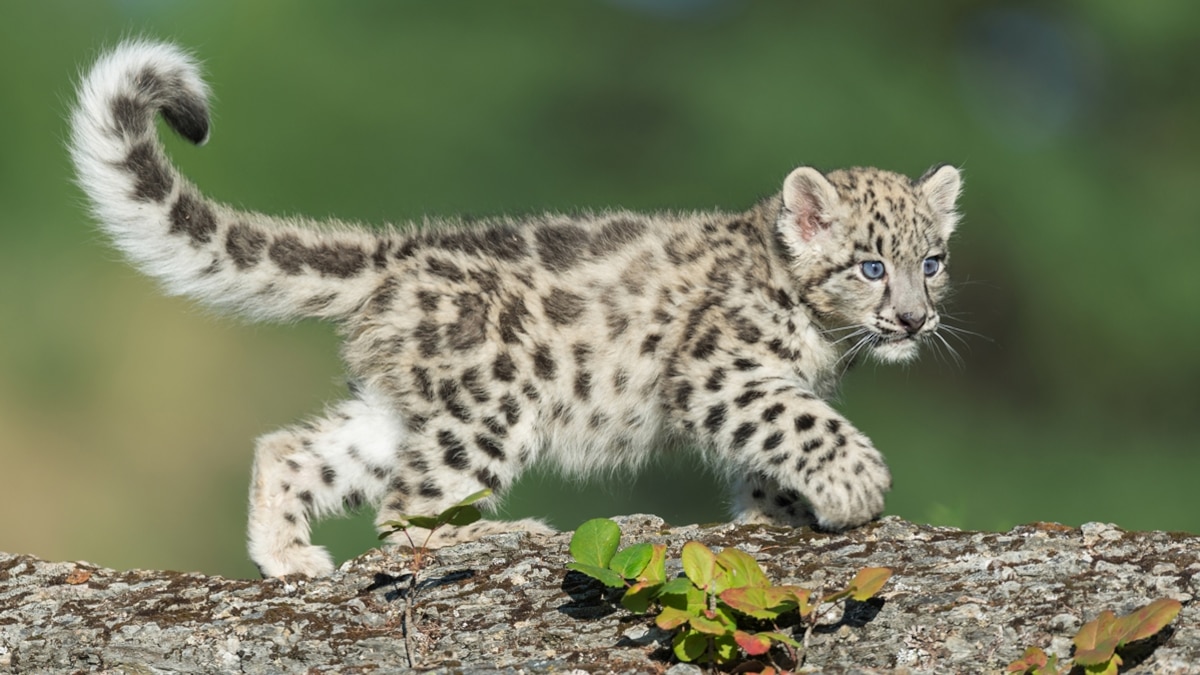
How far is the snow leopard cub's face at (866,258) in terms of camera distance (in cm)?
629

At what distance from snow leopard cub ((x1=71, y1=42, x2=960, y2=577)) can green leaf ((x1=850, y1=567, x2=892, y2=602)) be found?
195 cm

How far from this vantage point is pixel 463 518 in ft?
14.5

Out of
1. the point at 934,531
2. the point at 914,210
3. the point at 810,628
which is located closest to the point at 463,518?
the point at 810,628

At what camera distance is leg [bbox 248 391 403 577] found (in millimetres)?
6156

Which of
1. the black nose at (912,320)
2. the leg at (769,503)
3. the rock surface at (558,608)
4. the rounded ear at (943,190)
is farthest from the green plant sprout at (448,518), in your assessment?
the rounded ear at (943,190)

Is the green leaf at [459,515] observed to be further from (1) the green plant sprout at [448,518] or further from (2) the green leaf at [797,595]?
(2) the green leaf at [797,595]

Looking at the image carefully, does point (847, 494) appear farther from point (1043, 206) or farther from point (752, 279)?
point (1043, 206)

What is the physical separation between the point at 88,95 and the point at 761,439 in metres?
3.08

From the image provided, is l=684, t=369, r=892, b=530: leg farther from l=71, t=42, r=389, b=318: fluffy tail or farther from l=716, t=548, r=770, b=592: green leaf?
l=71, t=42, r=389, b=318: fluffy tail

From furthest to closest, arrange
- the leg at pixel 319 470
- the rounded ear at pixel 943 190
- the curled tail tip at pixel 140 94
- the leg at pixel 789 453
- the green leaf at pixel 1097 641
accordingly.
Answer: the rounded ear at pixel 943 190 → the leg at pixel 319 470 → the curled tail tip at pixel 140 94 → the leg at pixel 789 453 → the green leaf at pixel 1097 641

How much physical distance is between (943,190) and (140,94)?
3.56 metres

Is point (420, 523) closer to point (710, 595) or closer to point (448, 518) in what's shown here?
point (448, 518)

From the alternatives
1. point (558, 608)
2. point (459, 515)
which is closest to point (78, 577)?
point (459, 515)

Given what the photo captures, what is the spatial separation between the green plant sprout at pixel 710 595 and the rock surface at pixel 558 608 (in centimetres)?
11
